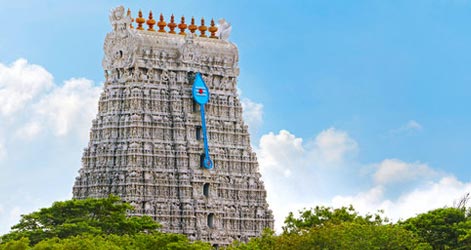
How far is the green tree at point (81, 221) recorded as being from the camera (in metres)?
119

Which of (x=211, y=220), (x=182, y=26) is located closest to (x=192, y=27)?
(x=182, y=26)

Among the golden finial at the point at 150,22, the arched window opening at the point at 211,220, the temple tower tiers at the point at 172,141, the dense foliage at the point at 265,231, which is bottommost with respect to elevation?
the dense foliage at the point at 265,231

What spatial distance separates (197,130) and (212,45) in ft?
27.1

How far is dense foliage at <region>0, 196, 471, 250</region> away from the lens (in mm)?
111375

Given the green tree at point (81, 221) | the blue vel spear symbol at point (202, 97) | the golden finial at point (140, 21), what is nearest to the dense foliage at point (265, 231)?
the green tree at point (81, 221)

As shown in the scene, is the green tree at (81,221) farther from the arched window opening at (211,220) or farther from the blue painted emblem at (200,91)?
the blue painted emblem at (200,91)

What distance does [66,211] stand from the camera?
402 ft

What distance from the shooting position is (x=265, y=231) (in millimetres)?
119812

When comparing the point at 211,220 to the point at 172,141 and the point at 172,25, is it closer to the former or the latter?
the point at 172,141

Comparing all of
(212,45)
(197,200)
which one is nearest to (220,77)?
(212,45)

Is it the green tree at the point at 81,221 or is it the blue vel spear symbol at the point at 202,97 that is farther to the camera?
the blue vel spear symbol at the point at 202,97

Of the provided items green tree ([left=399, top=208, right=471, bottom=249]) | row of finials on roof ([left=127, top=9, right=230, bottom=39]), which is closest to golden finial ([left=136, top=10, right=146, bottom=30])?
row of finials on roof ([left=127, top=9, right=230, bottom=39])

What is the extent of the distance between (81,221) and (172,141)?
583 inches

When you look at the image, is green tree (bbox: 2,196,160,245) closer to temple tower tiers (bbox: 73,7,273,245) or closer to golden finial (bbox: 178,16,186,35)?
temple tower tiers (bbox: 73,7,273,245)
